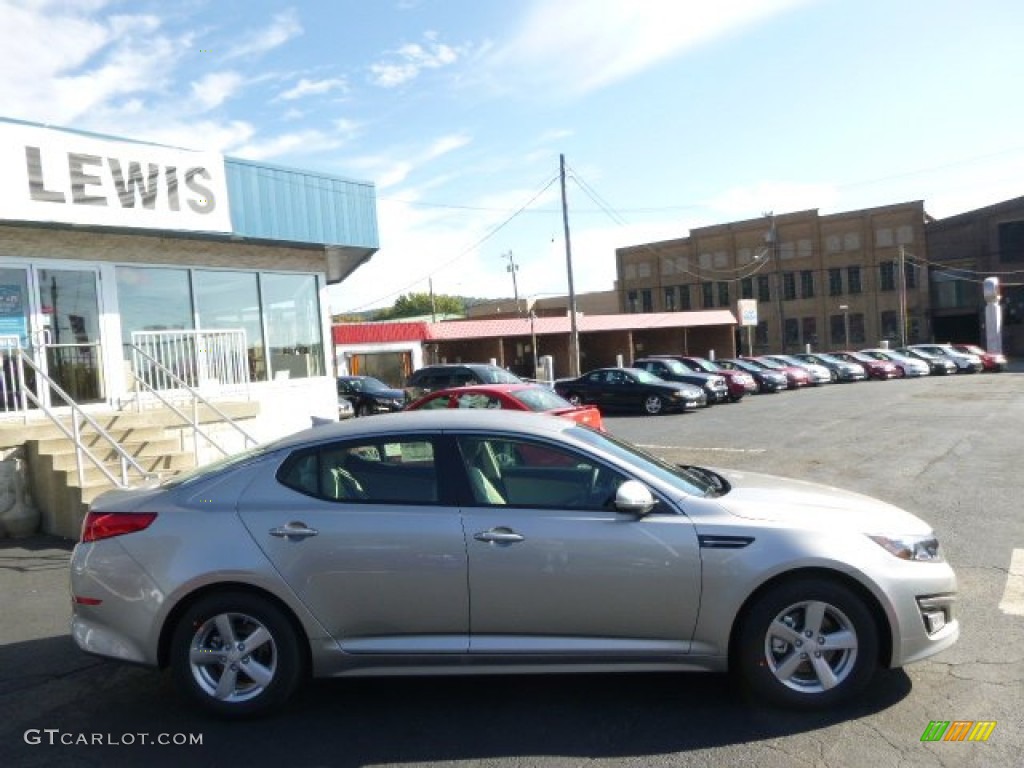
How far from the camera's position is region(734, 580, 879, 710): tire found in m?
3.85

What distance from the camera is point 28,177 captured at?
9320 mm

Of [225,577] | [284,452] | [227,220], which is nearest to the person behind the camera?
[225,577]

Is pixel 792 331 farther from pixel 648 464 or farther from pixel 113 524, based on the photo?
pixel 113 524

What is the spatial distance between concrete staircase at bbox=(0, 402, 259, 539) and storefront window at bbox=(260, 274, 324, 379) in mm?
3128

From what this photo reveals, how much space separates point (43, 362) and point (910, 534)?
9749 millimetres

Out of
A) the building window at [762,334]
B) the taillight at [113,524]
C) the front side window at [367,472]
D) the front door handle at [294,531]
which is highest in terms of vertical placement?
the building window at [762,334]

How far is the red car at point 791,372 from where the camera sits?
32062 millimetres

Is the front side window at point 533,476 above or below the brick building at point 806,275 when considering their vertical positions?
below

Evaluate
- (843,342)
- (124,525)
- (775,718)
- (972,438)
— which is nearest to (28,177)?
(124,525)

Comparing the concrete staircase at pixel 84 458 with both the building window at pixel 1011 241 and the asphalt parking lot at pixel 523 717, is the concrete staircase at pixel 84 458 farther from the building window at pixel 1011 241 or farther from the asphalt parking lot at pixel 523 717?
the building window at pixel 1011 241

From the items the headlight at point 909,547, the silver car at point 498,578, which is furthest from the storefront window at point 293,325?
the headlight at point 909,547

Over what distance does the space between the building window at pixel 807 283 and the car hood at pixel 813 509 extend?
6614 centimetres

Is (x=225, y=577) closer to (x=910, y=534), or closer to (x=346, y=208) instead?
(x=910, y=534)

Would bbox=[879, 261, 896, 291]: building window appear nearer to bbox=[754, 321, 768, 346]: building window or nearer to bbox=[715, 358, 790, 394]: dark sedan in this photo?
bbox=[754, 321, 768, 346]: building window
